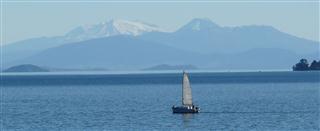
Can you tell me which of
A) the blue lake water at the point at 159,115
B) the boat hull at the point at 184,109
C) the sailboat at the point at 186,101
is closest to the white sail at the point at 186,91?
the sailboat at the point at 186,101

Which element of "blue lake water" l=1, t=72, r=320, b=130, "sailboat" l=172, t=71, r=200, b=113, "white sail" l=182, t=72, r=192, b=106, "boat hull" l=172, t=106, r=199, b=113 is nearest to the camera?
"blue lake water" l=1, t=72, r=320, b=130

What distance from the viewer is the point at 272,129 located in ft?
193

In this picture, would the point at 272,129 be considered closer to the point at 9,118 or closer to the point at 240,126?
the point at 240,126

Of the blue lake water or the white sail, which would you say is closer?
the blue lake water

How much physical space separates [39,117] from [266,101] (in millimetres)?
24277

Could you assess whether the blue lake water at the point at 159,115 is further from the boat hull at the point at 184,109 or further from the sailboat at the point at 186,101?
the sailboat at the point at 186,101

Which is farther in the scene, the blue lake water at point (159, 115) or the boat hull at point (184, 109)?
the boat hull at point (184, 109)

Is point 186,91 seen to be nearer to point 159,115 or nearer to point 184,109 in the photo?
point 184,109

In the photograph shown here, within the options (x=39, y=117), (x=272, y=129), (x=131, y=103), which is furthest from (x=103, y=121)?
(x=131, y=103)

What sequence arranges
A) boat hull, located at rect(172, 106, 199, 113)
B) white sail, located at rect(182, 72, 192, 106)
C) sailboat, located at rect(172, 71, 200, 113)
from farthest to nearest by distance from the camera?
boat hull, located at rect(172, 106, 199, 113) → sailboat, located at rect(172, 71, 200, 113) → white sail, located at rect(182, 72, 192, 106)

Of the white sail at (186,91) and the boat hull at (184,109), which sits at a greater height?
the white sail at (186,91)

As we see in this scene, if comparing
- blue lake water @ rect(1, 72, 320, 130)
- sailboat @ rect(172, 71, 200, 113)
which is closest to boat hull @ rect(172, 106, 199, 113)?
sailboat @ rect(172, 71, 200, 113)

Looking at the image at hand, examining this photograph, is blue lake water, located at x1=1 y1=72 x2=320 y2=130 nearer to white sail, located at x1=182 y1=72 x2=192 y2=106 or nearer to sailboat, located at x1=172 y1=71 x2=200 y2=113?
sailboat, located at x1=172 y1=71 x2=200 y2=113

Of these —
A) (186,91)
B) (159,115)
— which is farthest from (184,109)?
(159,115)
